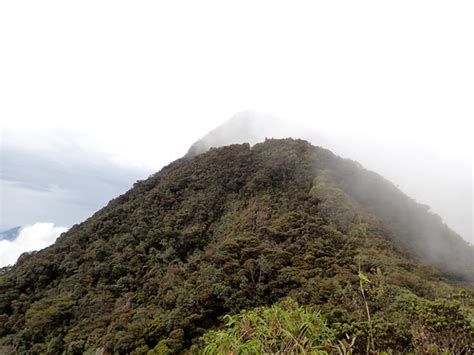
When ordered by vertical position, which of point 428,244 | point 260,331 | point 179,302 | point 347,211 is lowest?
point 428,244

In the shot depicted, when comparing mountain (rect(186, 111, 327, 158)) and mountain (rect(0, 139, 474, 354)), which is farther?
mountain (rect(186, 111, 327, 158))

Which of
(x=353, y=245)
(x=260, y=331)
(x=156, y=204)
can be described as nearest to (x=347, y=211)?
(x=353, y=245)

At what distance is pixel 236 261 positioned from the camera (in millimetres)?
19797

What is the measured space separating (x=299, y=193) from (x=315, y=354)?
25.5m

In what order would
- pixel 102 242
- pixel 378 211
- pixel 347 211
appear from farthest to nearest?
pixel 102 242
pixel 378 211
pixel 347 211

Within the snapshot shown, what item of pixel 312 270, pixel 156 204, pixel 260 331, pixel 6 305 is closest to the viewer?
pixel 260 331

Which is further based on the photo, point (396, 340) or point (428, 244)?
point (428, 244)

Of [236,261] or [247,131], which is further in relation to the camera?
[247,131]

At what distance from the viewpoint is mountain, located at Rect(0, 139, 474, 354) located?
49.3ft

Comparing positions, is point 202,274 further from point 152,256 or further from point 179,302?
point 152,256

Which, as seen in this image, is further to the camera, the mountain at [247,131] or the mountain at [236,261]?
the mountain at [247,131]

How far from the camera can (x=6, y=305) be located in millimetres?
25688

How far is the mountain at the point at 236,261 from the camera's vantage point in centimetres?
1503

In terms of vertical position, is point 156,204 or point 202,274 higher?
point 156,204
